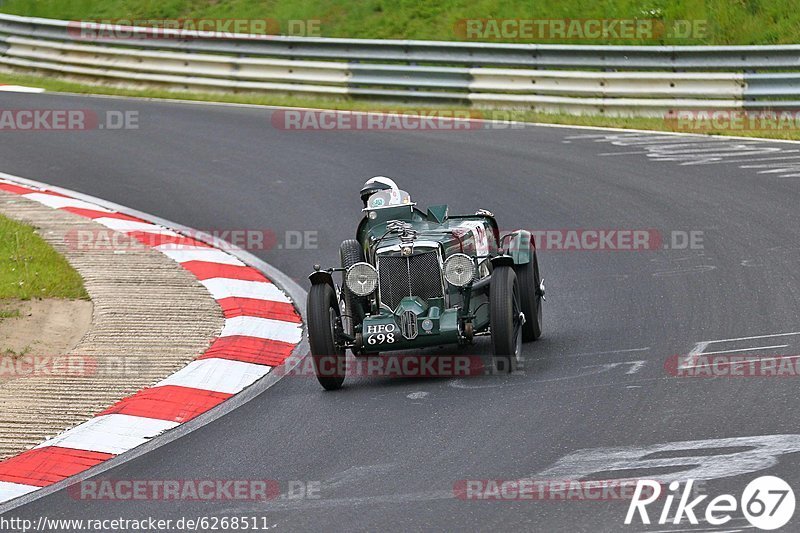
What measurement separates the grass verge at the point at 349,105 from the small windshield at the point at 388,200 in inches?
321

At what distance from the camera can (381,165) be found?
15359 millimetres

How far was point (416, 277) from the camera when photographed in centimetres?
844

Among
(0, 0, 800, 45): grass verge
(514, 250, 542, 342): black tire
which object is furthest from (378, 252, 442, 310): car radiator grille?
(0, 0, 800, 45): grass verge

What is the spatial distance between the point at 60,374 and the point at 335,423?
88.9 inches

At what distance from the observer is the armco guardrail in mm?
17312

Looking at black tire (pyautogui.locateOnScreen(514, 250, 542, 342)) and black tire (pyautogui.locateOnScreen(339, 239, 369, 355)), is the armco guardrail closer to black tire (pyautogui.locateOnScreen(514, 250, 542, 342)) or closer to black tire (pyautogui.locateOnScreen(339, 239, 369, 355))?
black tire (pyautogui.locateOnScreen(514, 250, 542, 342))

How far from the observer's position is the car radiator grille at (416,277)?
8.43 metres

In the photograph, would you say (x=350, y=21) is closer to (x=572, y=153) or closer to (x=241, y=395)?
(x=572, y=153)

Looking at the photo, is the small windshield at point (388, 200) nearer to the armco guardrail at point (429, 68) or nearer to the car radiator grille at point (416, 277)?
the car radiator grille at point (416, 277)

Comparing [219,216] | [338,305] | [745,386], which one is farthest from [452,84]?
[745,386]

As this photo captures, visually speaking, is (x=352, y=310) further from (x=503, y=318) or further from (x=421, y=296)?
(x=503, y=318)

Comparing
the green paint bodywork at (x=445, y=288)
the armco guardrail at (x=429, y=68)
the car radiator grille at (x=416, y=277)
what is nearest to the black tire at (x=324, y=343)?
the green paint bodywork at (x=445, y=288)

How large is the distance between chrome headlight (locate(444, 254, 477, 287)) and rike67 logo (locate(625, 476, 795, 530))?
2.73 m

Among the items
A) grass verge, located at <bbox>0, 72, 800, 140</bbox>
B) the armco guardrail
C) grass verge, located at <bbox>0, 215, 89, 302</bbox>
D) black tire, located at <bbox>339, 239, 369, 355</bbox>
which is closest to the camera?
black tire, located at <bbox>339, 239, 369, 355</bbox>
